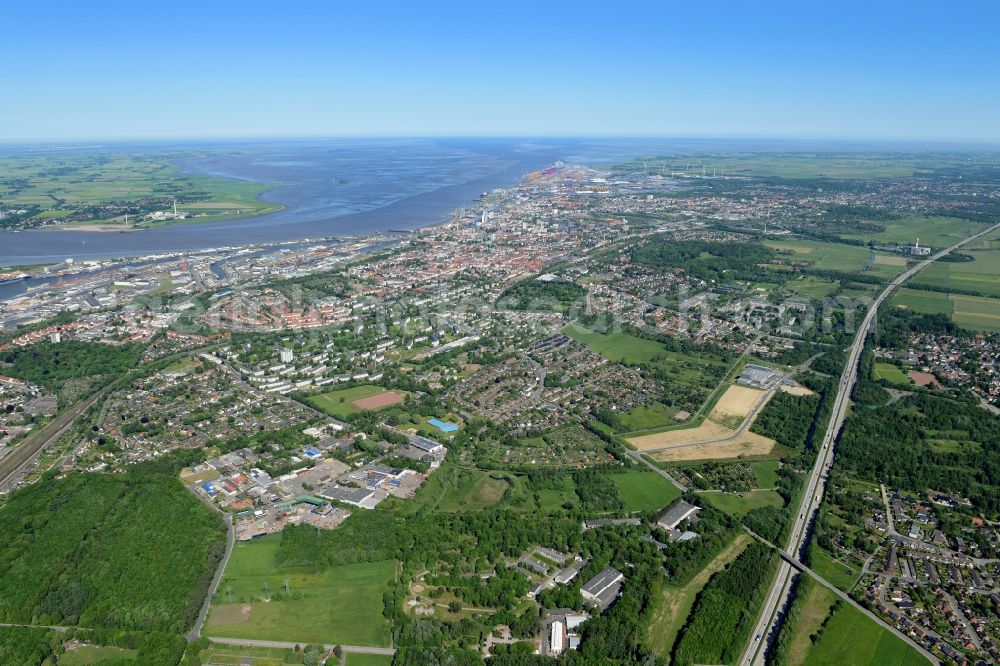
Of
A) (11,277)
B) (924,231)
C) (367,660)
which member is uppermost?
(924,231)

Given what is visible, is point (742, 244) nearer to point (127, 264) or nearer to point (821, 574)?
point (821, 574)

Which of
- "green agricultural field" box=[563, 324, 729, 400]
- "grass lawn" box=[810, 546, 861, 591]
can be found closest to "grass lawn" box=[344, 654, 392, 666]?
"grass lawn" box=[810, 546, 861, 591]

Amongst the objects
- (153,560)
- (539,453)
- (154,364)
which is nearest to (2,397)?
(154,364)

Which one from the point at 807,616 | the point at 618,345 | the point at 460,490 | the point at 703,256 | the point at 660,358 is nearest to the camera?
the point at 807,616

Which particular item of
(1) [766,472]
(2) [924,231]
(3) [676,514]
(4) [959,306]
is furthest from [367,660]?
(2) [924,231]

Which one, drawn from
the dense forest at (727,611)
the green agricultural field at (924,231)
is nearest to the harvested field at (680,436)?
the dense forest at (727,611)

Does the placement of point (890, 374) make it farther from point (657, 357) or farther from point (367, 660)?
point (367, 660)

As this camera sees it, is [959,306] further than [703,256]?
No
